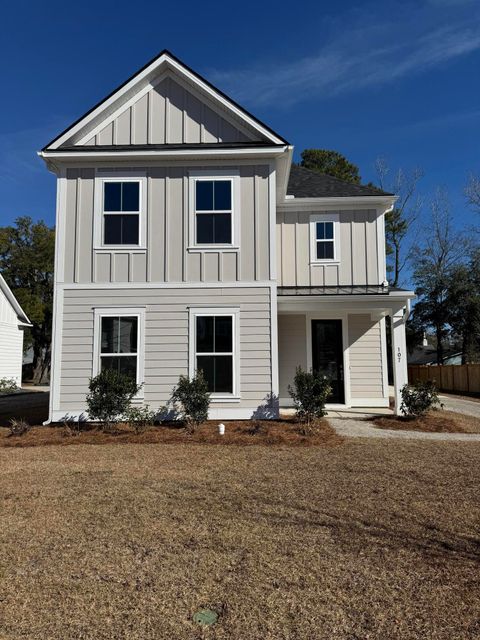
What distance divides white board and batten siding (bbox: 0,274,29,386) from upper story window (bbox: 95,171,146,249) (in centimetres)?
1616

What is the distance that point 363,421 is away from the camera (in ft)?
35.1

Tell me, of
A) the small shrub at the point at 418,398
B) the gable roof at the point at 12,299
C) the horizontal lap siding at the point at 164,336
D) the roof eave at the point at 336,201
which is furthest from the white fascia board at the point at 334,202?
the gable roof at the point at 12,299

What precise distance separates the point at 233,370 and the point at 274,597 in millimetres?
7120

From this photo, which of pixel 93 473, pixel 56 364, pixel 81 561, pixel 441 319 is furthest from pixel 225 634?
pixel 441 319

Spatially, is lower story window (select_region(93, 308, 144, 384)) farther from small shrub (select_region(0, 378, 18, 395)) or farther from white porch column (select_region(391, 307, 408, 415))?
small shrub (select_region(0, 378, 18, 395))

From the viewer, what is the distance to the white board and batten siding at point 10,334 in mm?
24172

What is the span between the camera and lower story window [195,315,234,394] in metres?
10.2

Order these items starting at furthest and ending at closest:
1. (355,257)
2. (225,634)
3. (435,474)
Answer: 1. (355,257)
2. (435,474)
3. (225,634)

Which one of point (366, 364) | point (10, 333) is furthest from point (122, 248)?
point (10, 333)

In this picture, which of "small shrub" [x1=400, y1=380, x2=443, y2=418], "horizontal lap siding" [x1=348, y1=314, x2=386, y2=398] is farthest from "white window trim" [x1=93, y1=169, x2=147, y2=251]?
"small shrub" [x1=400, y1=380, x2=443, y2=418]

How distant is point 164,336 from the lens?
10.3 meters

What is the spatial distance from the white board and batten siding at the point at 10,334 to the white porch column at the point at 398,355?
66.7 feet

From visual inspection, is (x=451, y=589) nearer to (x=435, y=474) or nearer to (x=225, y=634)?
(x=225, y=634)

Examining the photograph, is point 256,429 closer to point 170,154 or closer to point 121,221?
point 121,221
